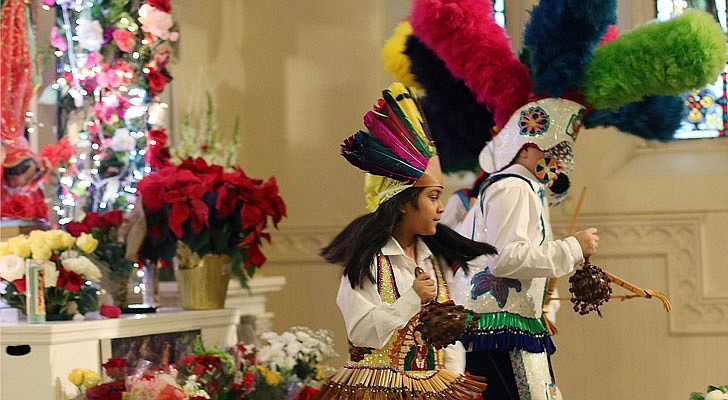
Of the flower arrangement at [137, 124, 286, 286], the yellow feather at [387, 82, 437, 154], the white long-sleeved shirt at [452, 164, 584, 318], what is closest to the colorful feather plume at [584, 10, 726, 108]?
the white long-sleeved shirt at [452, 164, 584, 318]

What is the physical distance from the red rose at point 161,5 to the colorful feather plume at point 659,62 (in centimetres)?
182

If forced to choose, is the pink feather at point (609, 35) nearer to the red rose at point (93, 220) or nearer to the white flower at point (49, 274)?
the red rose at point (93, 220)

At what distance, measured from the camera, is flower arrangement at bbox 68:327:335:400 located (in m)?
3.22

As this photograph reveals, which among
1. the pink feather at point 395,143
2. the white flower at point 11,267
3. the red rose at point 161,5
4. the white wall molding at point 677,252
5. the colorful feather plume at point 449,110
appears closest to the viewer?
the pink feather at point 395,143

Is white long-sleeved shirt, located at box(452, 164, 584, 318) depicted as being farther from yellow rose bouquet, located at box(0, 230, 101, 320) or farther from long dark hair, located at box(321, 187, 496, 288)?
yellow rose bouquet, located at box(0, 230, 101, 320)

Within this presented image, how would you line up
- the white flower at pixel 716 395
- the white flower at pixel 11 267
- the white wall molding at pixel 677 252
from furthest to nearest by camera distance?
the white wall molding at pixel 677 252 → the white flower at pixel 11 267 → the white flower at pixel 716 395

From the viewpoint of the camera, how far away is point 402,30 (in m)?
4.51

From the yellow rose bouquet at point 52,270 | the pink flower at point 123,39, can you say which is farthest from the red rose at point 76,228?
the pink flower at point 123,39

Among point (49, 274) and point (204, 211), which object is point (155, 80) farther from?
point (49, 274)

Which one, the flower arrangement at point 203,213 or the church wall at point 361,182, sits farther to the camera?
the church wall at point 361,182

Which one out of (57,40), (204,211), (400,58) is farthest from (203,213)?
(400,58)

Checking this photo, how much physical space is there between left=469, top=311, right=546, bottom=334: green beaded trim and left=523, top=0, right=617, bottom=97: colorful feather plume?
0.77 m

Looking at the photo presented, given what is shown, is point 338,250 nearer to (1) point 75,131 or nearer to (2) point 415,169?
(2) point 415,169

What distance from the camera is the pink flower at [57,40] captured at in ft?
13.7
